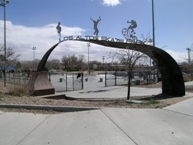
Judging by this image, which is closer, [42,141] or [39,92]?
[42,141]

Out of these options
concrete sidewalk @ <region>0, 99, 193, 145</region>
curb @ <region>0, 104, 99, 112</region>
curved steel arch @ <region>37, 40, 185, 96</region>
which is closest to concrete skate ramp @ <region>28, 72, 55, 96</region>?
curved steel arch @ <region>37, 40, 185, 96</region>

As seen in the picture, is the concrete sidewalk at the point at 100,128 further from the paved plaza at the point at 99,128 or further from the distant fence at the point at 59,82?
the distant fence at the point at 59,82

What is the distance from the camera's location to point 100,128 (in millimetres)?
4855

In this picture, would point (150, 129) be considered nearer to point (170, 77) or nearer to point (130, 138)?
point (130, 138)

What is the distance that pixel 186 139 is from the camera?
422 cm

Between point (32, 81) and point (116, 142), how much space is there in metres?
10.2

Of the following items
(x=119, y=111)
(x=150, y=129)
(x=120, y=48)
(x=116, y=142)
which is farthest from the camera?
(x=120, y=48)

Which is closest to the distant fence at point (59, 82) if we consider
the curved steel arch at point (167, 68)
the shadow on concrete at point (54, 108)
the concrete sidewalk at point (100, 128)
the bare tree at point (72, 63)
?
the curved steel arch at point (167, 68)

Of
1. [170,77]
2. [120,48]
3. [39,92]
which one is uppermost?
[120,48]

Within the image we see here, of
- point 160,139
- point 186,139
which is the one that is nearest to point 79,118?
point 160,139

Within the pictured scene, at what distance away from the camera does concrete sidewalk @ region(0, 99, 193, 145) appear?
4129mm

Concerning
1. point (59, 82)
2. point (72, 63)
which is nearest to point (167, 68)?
point (59, 82)

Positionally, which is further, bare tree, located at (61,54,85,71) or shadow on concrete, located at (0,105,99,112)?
bare tree, located at (61,54,85,71)

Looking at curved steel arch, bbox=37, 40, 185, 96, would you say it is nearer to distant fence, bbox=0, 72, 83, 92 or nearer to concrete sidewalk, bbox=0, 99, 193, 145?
concrete sidewalk, bbox=0, 99, 193, 145
